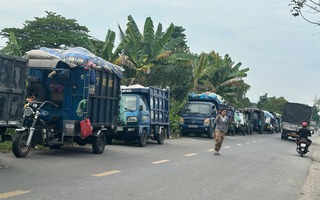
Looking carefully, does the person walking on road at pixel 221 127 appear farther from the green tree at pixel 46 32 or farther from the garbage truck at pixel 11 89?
the green tree at pixel 46 32

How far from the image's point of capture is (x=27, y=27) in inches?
1662

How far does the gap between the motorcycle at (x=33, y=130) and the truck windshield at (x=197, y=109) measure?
14.8m

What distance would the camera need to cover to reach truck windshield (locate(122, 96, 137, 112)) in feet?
50.3

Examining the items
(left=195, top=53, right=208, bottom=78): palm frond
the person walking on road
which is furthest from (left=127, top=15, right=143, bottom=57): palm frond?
the person walking on road

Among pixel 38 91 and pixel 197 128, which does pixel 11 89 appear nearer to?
pixel 38 91

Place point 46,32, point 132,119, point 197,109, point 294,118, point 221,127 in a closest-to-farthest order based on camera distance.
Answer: point 221,127, point 132,119, point 197,109, point 294,118, point 46,32

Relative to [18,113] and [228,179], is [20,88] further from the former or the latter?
[228,179]

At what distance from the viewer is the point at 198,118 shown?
79.5ft

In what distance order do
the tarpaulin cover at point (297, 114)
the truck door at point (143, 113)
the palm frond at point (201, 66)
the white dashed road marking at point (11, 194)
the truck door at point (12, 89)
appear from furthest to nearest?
1. the tarpaulin cover at point (297, 114)
2. the palm frond at point (201, 66)
3. the truck door at point (143, 113)
4. the truck door at point (12, 89)
5. the white dashed road marking at point (11, 194)

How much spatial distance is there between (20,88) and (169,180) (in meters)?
3.73

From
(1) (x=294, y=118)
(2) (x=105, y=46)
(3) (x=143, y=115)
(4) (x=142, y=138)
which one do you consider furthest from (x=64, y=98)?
(1) (x=294, y=118)

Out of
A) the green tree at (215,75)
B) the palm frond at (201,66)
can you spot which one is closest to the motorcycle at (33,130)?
the palm frond at (201,66)

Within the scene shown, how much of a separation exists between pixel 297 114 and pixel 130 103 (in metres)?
21.8

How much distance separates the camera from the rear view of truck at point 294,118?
106ft
